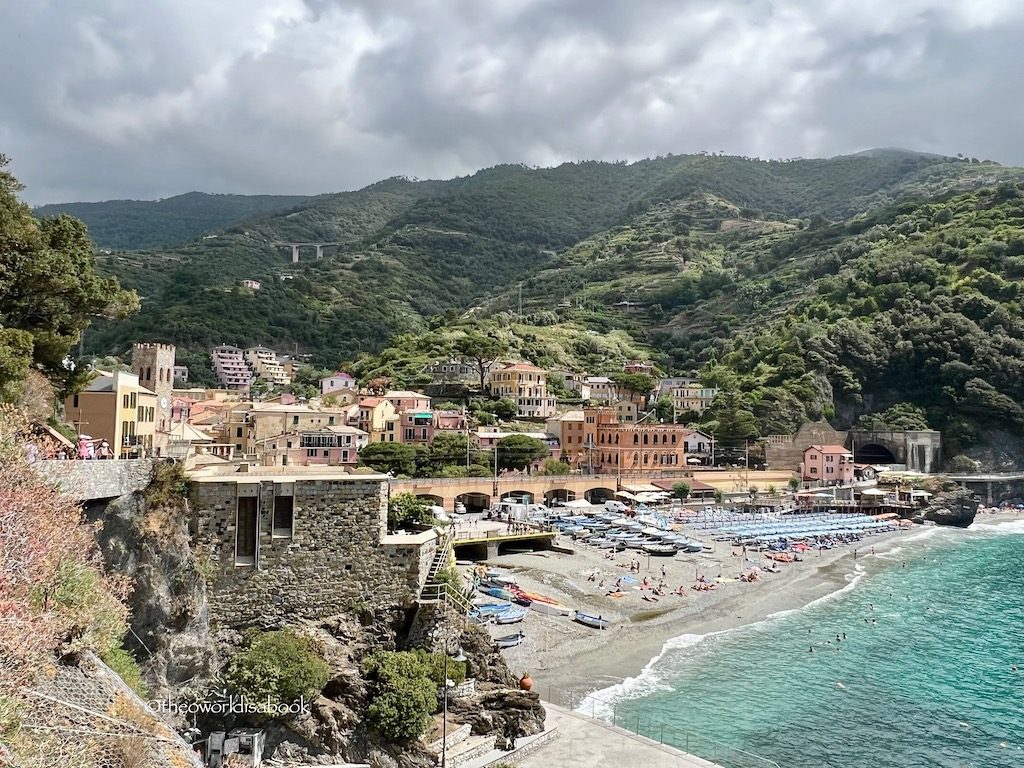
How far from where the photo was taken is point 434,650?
16781 millimetres

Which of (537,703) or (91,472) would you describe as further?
(537,703)

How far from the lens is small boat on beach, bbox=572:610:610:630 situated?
32406 mm

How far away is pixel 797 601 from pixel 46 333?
35975mm

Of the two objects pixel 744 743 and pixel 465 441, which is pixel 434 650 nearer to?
pixel 744 743

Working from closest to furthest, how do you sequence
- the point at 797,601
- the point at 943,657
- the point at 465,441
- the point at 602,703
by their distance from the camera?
the point at 602,703 → the point at 943,657 → the point at 797,601 → the point at 465,441

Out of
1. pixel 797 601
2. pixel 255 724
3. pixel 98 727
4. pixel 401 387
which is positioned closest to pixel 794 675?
pixel 797 601

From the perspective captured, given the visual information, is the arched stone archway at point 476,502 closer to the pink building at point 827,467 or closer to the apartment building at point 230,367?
the pink building at point 827,467

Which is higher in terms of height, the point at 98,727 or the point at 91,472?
the point at 91,472

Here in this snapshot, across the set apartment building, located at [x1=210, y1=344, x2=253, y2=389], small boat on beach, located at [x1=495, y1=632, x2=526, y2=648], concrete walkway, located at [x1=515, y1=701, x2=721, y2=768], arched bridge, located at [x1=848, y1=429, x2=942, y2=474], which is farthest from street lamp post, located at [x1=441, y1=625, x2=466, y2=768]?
apartment building, located at [x1=210, y1=344, x2=253, y2=389]

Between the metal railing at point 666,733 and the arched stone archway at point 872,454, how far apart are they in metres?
72.9

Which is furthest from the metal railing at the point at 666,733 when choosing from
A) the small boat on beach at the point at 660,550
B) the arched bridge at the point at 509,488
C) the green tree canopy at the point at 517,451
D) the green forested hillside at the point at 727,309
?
the green forested hillside at the point at 727,309

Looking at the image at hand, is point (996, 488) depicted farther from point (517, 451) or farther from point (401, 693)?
point (401, 693)

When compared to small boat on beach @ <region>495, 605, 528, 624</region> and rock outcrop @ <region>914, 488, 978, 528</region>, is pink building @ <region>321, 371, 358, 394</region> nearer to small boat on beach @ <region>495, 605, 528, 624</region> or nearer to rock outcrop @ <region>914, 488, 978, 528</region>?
small boat on beach @ <region>495, 605, 528, 624</region>

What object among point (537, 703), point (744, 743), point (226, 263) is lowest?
point (744, 743)
